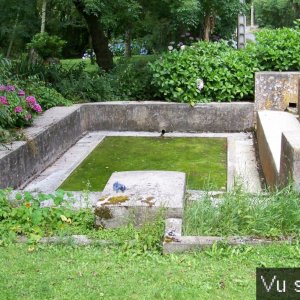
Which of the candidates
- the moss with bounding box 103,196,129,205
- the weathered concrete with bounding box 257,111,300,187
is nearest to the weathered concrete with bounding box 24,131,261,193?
the weathered concrete with bounding box 257,111,300,187

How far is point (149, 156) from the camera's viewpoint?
810 centimetres

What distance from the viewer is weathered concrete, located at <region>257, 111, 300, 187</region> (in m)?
4.51

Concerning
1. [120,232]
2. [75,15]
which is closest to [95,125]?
[120,232]

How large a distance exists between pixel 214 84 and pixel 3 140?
4.22 metres

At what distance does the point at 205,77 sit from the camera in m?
9.66

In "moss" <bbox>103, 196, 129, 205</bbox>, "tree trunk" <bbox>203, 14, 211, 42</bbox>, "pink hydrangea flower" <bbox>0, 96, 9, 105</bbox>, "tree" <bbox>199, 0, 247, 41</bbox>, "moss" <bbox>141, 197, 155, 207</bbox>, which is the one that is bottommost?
"moss" <bbox>141, 197, 155, 207</bbox>

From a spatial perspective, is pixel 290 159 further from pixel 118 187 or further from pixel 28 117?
pixel 28 117

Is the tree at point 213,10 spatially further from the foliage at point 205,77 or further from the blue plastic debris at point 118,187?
the blue plastic debris at point 118,187

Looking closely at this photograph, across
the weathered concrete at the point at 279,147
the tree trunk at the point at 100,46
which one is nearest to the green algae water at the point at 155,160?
the weathered concrete at the point at 279,147

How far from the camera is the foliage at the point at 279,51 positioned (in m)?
9.64

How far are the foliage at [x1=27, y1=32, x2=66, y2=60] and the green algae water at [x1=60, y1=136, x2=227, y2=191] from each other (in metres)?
9.51

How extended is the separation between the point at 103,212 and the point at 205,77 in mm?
5925

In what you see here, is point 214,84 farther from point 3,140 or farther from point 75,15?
point 75,15

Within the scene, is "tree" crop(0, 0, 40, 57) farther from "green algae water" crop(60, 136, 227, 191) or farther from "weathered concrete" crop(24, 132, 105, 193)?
"green algae water" crop(60, 136, 227, 191)
